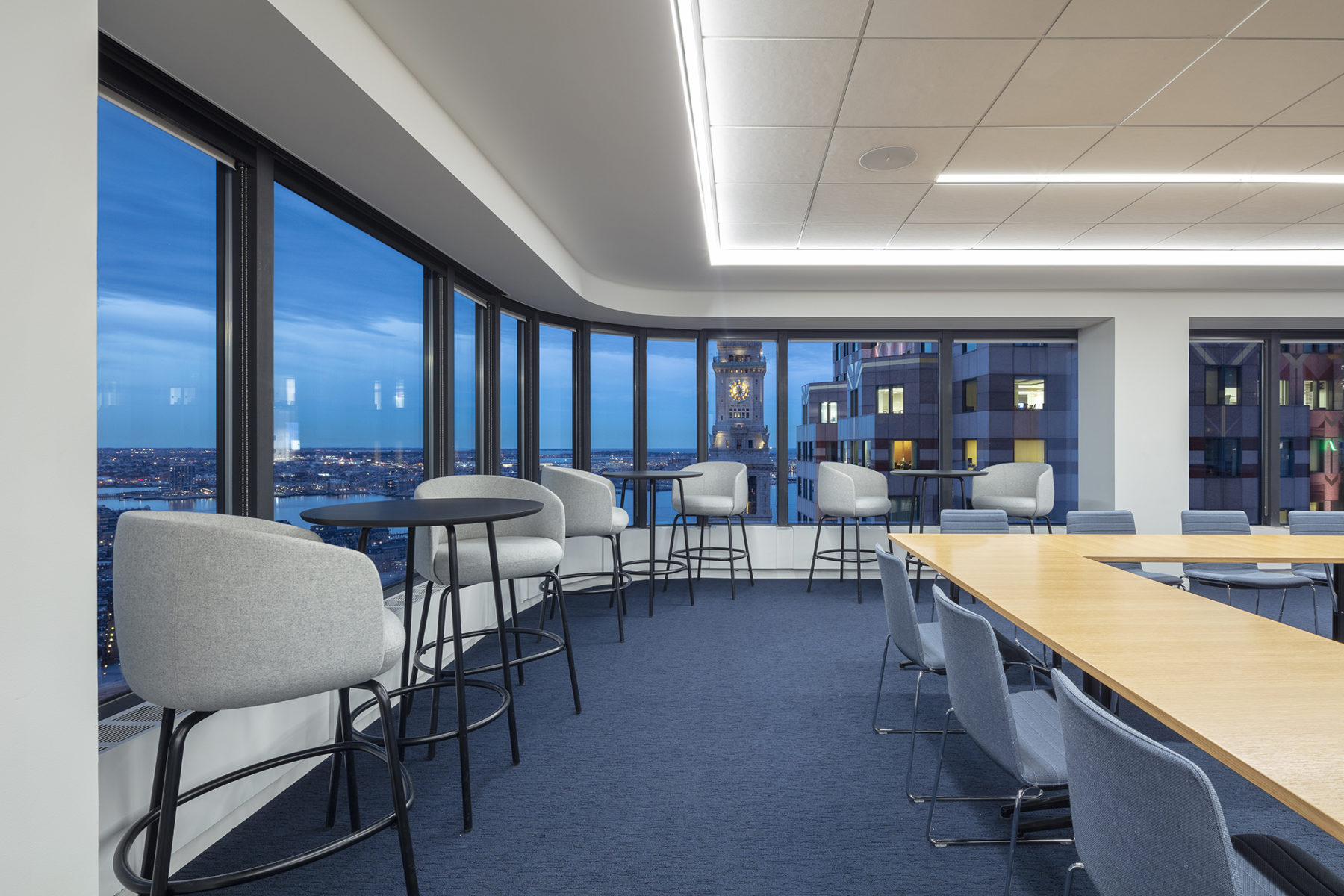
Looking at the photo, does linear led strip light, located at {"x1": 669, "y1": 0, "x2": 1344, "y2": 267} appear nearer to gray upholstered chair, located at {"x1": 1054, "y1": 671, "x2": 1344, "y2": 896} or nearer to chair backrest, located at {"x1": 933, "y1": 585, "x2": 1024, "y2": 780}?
chair backrest, located at {"x1": 933, "y1": 585, "x2": 1024, "y2": 780}

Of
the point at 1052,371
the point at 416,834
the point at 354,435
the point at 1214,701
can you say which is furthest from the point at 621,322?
the point at 1214,701

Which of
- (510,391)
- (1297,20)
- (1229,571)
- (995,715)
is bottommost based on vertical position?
(1229,571)

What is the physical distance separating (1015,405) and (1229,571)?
243cm

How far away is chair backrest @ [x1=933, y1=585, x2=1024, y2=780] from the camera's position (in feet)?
4.79

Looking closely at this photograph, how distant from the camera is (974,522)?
380 cm

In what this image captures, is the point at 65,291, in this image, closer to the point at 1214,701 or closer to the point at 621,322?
the point at 1214,701

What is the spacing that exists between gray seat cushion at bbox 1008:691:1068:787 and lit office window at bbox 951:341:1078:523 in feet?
15.1

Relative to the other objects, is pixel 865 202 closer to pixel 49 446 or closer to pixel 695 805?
pixel 695 805

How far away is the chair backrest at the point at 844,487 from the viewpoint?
5.19 metres

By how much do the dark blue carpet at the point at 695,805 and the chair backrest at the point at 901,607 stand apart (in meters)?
0.51

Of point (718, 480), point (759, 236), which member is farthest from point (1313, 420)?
point (759, 236)

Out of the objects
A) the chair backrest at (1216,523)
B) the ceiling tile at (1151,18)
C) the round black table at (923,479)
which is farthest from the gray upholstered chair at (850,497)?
the ceiling tile at (1151,18)

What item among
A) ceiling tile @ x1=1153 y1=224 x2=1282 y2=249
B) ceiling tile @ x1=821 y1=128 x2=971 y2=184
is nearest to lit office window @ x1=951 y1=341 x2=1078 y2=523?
ceiling tile @ x1=1153 y1=224 x2=1282 y2=249

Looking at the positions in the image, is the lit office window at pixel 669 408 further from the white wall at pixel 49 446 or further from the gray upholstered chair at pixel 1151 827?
the gray upholstered chair at pixel 1151 827
